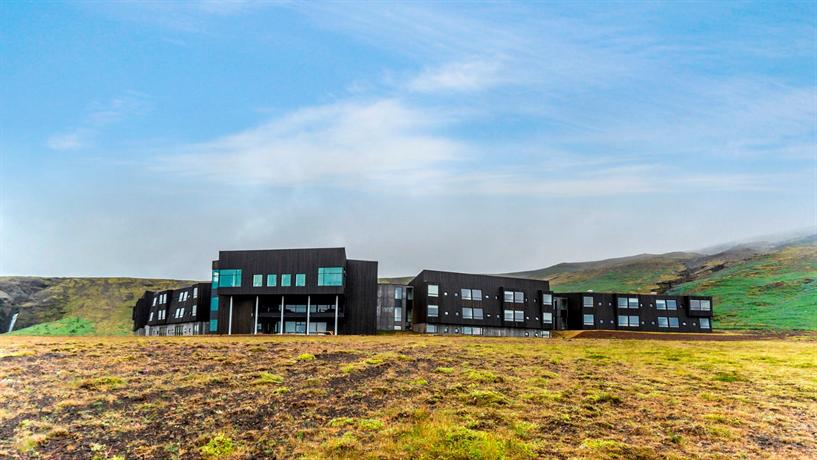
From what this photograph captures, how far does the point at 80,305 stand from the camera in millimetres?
170875

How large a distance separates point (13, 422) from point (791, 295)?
15713 cm

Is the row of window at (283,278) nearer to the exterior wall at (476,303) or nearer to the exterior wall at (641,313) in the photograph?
the exterior wall at (476,303)

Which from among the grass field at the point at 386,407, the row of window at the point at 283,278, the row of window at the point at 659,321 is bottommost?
the grass field at the point at 386,407

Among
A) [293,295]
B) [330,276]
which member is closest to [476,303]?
[330,276]

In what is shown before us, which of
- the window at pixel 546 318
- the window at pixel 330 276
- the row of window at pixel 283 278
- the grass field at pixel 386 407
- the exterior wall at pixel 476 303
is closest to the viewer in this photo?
the grass field at pixel 386 407

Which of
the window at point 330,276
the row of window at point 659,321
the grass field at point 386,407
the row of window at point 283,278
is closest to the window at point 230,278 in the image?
the row of window at point 283,278

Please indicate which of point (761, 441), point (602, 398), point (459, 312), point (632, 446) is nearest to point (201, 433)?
point (632, 446)

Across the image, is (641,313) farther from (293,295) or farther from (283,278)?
(283,278)

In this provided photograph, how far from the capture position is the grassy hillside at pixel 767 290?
125m

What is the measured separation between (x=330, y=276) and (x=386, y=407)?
60.7 m

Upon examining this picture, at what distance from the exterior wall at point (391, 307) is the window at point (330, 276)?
44.0 ft

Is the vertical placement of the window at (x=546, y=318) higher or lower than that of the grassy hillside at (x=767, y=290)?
lower

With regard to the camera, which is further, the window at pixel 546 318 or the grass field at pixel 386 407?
the window at pixel 546 318

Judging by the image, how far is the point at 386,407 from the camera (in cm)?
3017
